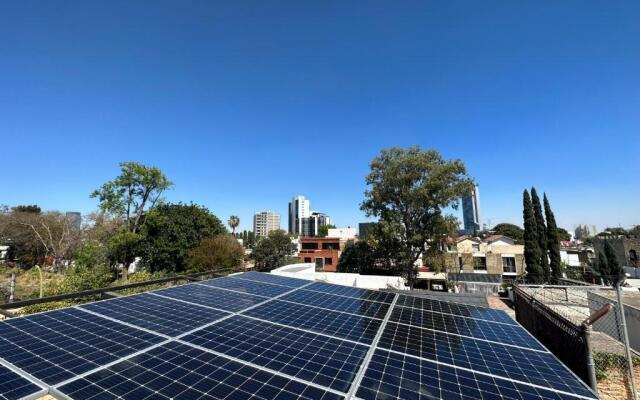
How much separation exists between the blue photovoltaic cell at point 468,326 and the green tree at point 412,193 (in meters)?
17.5

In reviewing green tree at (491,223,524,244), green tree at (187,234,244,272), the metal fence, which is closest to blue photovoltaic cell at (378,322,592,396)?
the metal fence

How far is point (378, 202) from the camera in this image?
89.6ft

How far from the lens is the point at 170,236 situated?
1431 inches

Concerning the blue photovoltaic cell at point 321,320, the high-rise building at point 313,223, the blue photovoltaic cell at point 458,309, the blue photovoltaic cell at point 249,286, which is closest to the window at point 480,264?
the blue photovoltaic cell at point 458,309

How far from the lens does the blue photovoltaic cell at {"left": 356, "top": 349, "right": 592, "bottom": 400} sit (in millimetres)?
3748

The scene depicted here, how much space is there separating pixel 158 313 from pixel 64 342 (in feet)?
6.57

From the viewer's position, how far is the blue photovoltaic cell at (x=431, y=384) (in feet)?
12.3

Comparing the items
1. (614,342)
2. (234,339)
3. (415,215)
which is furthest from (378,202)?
(234,339)

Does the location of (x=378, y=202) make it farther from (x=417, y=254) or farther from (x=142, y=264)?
(x=142, y=264)

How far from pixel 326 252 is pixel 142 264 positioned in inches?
1163

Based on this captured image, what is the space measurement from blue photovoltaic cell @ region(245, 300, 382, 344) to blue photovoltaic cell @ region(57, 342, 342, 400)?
2.37m

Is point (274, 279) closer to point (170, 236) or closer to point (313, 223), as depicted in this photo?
point (170, 236)

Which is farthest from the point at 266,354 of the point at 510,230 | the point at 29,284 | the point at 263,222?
the point at 263,222

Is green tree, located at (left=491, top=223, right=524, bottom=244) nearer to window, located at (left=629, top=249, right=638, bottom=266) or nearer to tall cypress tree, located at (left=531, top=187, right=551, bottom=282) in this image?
window, located at (left=629, top=249, right=638, bottom=266)
